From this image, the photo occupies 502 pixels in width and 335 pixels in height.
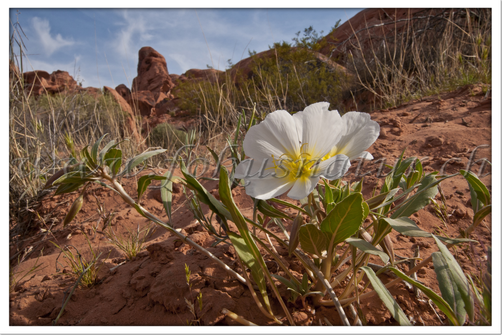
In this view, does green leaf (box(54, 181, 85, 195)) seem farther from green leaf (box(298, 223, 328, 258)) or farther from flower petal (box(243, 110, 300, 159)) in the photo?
green leaf (box(298, 223, 328, 258))

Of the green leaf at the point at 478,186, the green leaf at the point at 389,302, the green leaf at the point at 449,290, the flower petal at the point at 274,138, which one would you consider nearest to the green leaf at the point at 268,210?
the flower petal at the point at 274,138

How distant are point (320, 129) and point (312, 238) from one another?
25 centimetres

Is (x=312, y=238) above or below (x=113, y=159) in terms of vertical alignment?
below

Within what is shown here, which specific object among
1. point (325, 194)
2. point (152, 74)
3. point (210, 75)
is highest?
point (152, 74)

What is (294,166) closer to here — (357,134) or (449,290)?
(357,134)

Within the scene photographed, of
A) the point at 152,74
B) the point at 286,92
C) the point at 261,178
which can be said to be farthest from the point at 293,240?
the point at 152,74

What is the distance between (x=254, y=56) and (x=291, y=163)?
8.30 m

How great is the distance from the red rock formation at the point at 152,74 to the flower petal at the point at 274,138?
58.7 feet

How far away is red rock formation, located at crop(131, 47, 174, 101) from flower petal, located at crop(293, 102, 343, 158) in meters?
17.9

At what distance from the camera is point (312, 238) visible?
62 cm

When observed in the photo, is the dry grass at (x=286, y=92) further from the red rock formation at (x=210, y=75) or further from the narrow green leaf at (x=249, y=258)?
the narrow green leaf at (x=249, y=258)

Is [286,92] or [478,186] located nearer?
[478,186]

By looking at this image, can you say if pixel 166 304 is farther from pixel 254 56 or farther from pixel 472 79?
pixel 254 56

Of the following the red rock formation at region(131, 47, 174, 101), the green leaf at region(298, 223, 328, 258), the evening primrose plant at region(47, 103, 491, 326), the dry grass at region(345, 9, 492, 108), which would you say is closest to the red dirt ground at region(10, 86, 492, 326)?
the evening primrose plant at region(47, 103, 491, 326)
